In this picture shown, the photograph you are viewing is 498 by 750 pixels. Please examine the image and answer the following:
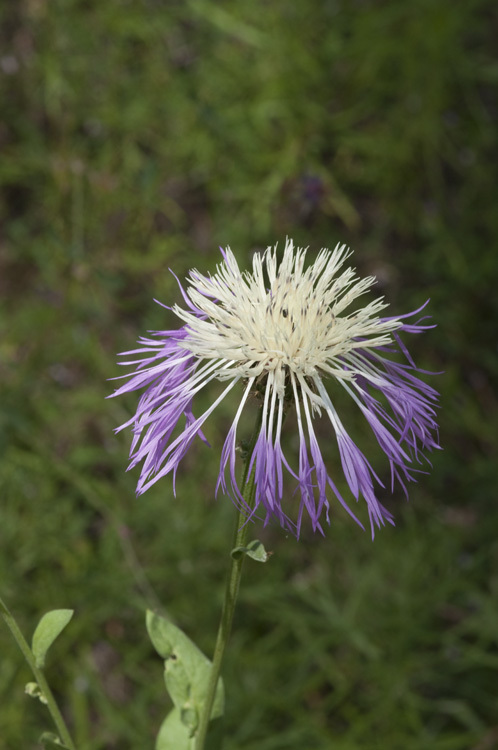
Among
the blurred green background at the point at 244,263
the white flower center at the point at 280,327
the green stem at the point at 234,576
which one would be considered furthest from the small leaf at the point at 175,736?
the blurred green background at the point at 244,263

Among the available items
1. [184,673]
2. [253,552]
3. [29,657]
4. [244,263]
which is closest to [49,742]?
[29,657]

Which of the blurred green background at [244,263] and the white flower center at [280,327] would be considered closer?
the white flower center at [280,327]

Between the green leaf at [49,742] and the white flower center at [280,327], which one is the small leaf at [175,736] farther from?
the white flower center at [280,327]

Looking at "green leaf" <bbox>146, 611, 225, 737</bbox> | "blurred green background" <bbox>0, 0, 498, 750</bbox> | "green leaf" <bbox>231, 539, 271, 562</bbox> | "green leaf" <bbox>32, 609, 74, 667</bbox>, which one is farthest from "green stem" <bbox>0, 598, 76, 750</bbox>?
"blurred green background" <bbox>0, 0, 498, 750</bbox>

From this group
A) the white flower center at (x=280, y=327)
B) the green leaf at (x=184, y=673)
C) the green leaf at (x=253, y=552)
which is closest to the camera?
the green leaf at (x=253, y=552)

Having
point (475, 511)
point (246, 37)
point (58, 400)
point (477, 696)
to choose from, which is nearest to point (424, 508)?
point (475, 511)

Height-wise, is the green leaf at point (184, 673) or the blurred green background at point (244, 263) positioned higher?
the blurred green background at point (244, 263)

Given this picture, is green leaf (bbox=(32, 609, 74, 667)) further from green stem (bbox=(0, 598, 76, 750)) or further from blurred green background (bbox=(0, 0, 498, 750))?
blurred green background (bbox=(0, 0, 498, 750))
